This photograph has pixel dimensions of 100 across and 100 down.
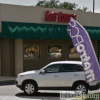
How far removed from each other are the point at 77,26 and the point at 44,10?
12.3 m

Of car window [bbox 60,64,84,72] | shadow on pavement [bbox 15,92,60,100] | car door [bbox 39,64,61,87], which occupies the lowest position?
shadow on pavement [bbox 15,92,60,100]

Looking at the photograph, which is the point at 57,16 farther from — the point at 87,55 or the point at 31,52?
the point at 87,55

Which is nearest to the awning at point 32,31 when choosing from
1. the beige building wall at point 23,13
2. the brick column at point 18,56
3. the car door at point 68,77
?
the beige building wall at point 23,13

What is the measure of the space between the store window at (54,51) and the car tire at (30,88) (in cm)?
1021

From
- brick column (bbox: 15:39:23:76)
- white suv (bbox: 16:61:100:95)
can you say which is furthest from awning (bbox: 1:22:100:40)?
white suv (bbox: 16:61:100:95)

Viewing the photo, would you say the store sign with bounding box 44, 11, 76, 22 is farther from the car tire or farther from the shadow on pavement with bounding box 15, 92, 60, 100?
the car tire

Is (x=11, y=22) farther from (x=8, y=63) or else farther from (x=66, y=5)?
(x=66, y=5)

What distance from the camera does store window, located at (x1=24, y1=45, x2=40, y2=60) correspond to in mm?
21234

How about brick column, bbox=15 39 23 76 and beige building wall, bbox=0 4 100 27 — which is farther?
brick column, bbox=15 39 23 76

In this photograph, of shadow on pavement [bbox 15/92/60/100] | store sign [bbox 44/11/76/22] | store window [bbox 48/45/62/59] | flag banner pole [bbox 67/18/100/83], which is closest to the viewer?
flag banner pole [bbox 67/18/100/83]

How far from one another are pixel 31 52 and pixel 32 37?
2.21 metres

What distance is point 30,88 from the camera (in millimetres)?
12039

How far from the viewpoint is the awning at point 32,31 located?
61.5 feet

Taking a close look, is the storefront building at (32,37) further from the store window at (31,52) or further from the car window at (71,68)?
the car window at (71,68)
